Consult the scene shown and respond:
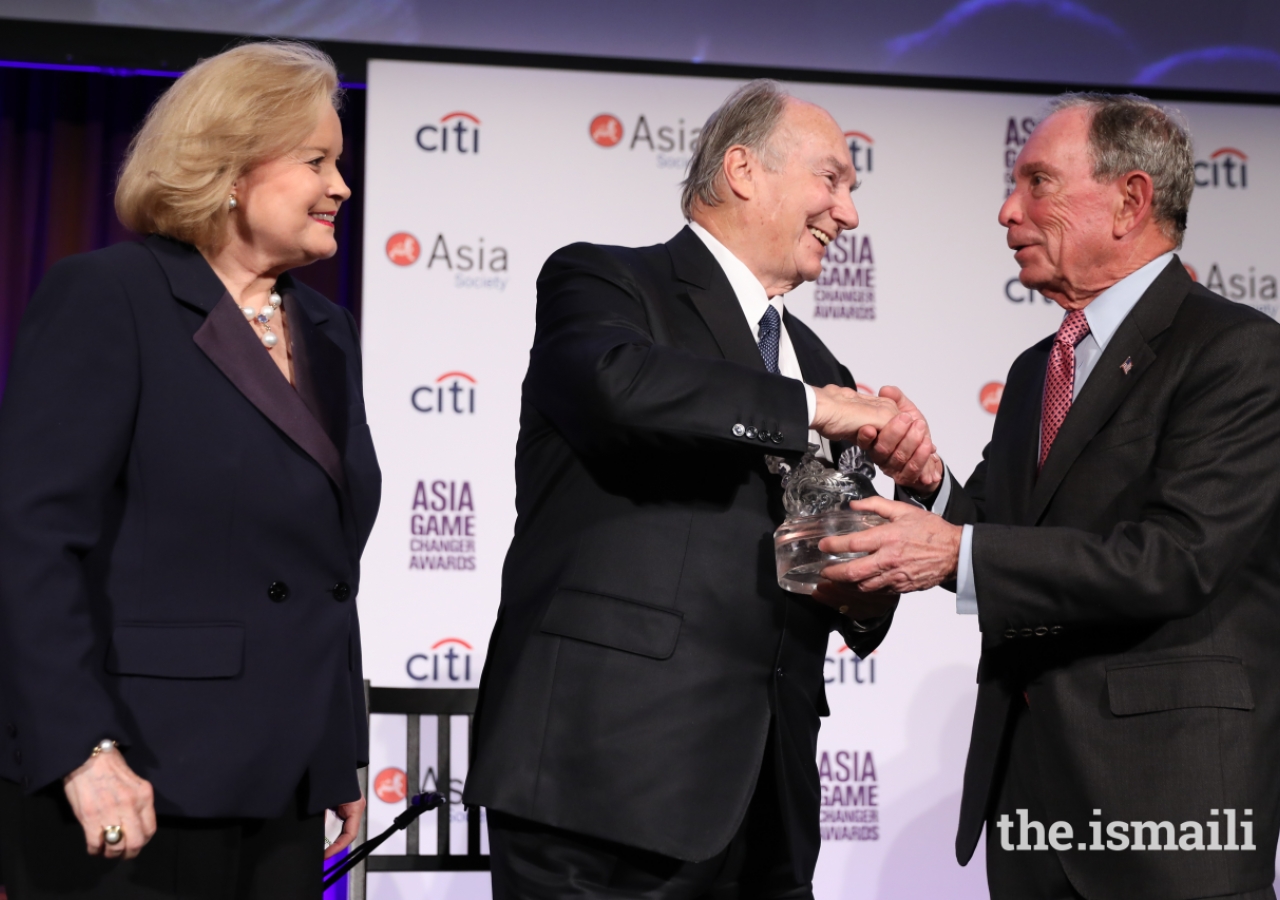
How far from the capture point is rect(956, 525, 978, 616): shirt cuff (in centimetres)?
220

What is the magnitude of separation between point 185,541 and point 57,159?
4.50 metres

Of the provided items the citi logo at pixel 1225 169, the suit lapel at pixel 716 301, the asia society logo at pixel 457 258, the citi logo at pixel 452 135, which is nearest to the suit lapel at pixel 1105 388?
the suit lapel at pixel 716 301

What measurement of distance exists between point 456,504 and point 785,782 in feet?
9.78

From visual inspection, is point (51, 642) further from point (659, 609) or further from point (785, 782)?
point (785, 782)

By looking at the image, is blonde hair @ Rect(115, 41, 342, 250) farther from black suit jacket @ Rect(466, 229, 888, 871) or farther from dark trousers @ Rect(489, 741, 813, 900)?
dark trousers @ Rect(489, 741, 813, 900)

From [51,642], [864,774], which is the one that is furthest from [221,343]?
[864,774]

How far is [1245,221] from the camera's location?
217 inches

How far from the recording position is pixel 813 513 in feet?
7.00

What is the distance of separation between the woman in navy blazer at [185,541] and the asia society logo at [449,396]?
2.72 m

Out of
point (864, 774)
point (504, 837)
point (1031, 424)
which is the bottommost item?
point (864, 774)

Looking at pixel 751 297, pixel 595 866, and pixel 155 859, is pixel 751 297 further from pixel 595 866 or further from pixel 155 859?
pixel 155 859

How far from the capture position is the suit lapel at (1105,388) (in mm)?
2342

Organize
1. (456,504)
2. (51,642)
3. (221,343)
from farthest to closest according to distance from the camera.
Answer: (456,504) < (221,343) < (51,642)

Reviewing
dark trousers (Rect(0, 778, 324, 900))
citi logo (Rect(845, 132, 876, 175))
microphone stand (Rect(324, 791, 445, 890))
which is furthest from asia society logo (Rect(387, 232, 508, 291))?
dark trousers (Rect(0, 778, 324, 900))
